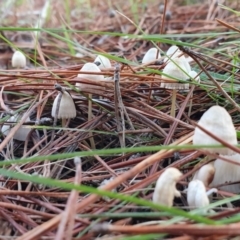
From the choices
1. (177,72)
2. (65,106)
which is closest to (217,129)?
(177,72)

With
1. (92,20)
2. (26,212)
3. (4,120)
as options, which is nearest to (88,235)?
(26,212)

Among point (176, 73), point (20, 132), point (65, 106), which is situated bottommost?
point (20, 132)

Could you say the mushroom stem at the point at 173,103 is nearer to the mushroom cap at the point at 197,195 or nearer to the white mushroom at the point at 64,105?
the white mushroom at the point at 64,105

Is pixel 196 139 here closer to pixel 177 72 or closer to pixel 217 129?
pixel 217 129

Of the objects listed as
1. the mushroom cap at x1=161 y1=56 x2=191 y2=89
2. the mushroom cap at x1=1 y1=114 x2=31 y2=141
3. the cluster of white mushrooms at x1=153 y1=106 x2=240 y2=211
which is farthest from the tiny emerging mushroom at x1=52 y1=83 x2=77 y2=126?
A: the cluster of white mushrooms at x1=153 y1=106 x2=240 y2=211

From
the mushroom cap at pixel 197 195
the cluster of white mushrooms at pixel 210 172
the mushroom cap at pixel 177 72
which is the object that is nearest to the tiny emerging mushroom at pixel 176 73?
the mushroom cap at pixel 177 72

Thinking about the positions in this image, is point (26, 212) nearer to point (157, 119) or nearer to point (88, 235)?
point (88, 235)
